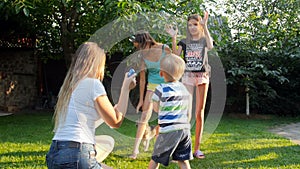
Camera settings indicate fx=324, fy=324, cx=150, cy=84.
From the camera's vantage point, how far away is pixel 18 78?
8.33 meters

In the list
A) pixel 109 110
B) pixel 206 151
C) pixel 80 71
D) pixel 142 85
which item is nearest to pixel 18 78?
pixel 142 85

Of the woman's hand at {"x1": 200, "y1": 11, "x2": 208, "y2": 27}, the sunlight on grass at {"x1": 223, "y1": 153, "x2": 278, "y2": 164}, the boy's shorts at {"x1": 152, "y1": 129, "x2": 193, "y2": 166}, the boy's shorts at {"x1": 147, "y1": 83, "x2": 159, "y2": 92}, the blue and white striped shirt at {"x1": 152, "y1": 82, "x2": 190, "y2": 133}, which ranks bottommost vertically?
the sunlight on grass at {"x1": 223, "y1": 153, "x2": 278, "y2": 164}

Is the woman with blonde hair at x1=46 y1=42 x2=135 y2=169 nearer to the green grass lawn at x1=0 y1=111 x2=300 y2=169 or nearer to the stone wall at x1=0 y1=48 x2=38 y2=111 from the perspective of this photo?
the green grass lawn at x1=0 y1=111 x2=300 y2=169

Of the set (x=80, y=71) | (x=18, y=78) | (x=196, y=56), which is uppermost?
(x=196, y=56)

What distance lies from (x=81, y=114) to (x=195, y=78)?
1.43 meters

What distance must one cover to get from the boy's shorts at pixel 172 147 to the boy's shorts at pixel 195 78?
2.50 feet

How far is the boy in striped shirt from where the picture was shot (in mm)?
2006

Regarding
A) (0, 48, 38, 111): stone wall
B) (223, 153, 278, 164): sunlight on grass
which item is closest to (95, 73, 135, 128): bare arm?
(223, 153, 278, 164): sunlight on grass

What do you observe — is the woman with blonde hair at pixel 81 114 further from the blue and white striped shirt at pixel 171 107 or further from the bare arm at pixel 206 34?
the bare arm at pixel 206 34

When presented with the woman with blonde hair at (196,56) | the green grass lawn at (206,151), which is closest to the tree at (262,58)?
the green grass lawn at (206,151)

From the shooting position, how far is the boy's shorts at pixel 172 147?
2010 millimetres

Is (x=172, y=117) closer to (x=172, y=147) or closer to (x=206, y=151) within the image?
(x=172, y=147)

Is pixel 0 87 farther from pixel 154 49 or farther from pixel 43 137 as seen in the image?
pixel 154 49

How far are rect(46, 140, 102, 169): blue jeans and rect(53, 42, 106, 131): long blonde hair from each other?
0.14 m
